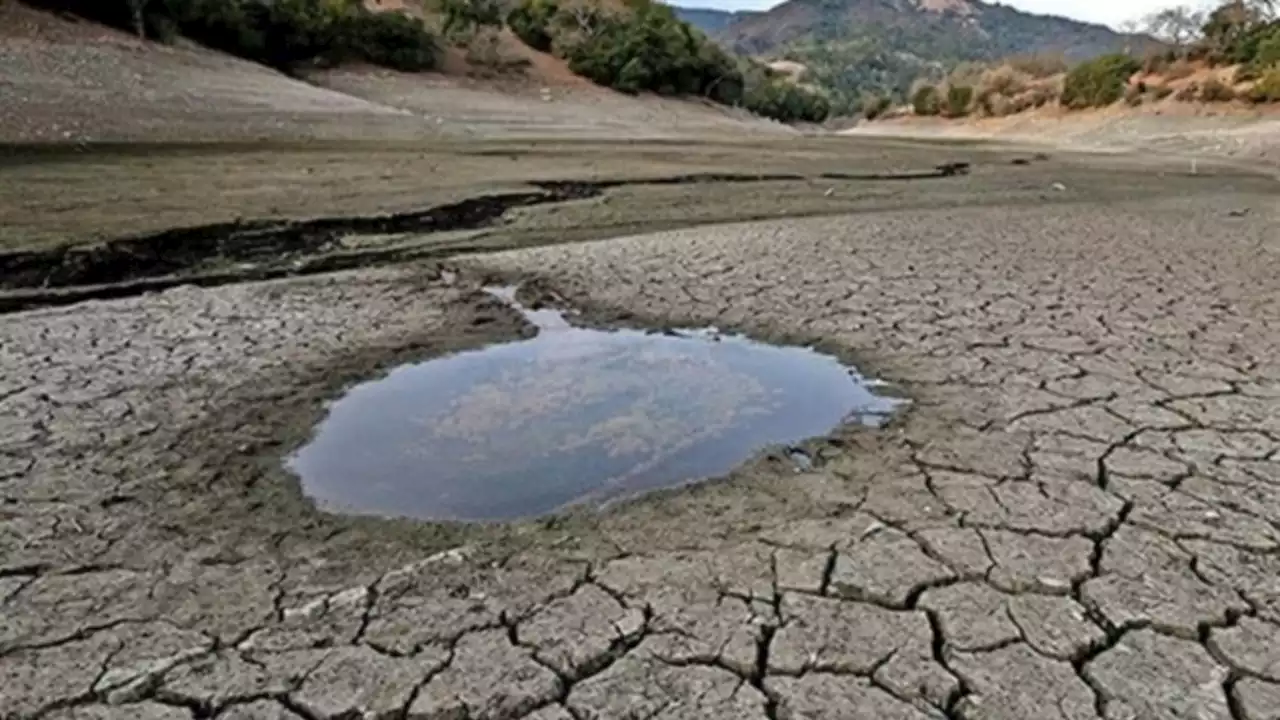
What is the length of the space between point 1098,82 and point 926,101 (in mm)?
10020

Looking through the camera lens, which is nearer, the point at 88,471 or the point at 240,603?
the point at 240,603

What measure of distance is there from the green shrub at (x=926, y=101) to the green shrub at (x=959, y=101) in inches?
23.0

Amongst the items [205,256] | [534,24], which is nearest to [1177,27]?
[534,24]

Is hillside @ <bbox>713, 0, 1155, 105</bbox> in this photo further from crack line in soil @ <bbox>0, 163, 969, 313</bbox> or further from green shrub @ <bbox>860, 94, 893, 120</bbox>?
crack line in soil @ <bbox>0, 163, 969, 313</bbox>

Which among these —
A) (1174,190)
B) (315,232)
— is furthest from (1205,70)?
(315,232)

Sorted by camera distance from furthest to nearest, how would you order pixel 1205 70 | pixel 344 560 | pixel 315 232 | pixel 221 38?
pixel 1205 70 → pixel 221 38 → pixel 315 232 → pixel 344 560

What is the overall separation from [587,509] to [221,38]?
30158 mm

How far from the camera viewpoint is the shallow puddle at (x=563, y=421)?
11.8ft

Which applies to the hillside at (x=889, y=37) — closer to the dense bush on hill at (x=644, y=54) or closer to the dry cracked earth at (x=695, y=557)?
the dense bush on hill at (x=644, y=54)

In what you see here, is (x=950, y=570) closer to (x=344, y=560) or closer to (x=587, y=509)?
(x=587, y=509)

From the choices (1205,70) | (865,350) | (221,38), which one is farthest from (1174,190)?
(221,38)

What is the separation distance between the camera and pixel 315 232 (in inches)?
340

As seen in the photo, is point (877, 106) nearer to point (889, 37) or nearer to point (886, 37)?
point (886, 37)

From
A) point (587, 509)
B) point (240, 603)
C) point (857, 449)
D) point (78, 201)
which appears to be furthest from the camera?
point (78, 201)
